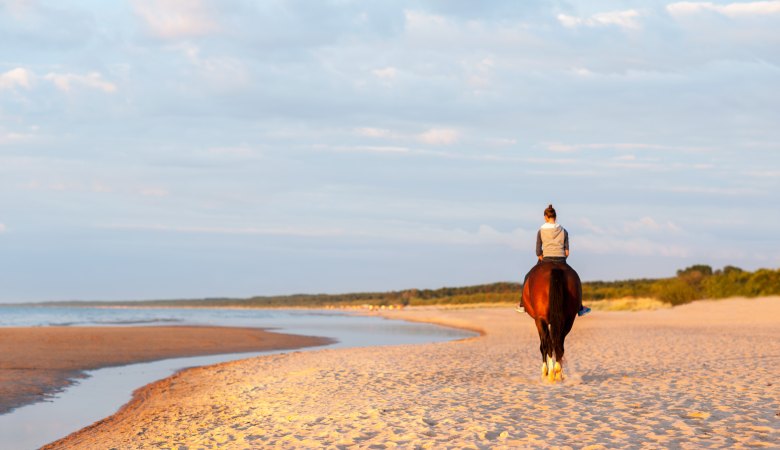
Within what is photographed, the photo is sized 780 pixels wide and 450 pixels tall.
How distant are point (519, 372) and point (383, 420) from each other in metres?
Answer: 6.42

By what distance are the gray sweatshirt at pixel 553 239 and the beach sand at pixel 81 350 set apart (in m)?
10.1

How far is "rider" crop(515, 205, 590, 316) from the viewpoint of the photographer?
1289 centimetres

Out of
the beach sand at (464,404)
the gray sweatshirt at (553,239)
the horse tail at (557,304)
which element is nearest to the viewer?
the beach sand at (464,404)

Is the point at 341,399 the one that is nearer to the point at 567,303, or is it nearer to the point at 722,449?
→ the point at 567,303

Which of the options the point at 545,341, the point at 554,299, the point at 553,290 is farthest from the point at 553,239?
the point at 545,341

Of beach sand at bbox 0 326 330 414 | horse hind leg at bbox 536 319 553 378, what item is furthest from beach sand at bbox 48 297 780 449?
beach sand at bbox 0 326 330 414

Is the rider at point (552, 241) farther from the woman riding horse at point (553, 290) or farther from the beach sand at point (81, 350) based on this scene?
the beach sand at point (81, 350)

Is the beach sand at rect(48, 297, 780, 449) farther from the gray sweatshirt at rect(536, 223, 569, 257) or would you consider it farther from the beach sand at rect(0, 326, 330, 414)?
the beach sand at rect(0, 326, 330, 414)

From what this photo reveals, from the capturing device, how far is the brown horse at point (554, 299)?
1268 centimetres

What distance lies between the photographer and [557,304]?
1267 cm

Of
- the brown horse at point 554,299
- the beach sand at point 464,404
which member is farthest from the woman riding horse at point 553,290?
the beach sand at point 464,404

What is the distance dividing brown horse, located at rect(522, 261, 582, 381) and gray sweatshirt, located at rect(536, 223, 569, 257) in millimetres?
199

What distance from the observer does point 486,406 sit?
35.1ft

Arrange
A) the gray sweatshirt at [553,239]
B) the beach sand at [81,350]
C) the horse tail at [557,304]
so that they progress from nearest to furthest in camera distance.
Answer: the horse tail at [557,304], the gray sweatshirt at [553,239], the beach sand at [81,350]
